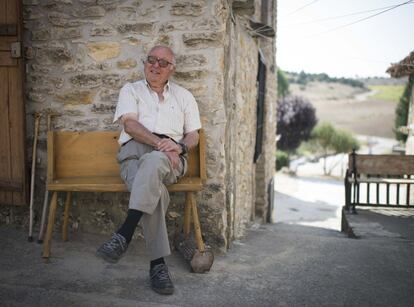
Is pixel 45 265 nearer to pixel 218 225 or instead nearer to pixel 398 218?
pixel 218 225

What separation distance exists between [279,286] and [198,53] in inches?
75.6

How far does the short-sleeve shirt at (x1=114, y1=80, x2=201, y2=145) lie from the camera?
301 cm

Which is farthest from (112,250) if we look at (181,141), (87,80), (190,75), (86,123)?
(87,80)

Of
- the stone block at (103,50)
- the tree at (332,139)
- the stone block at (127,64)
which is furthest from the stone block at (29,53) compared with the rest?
the tree at (332,139)

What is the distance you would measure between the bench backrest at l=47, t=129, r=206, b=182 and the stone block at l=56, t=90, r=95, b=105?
32 centimetres

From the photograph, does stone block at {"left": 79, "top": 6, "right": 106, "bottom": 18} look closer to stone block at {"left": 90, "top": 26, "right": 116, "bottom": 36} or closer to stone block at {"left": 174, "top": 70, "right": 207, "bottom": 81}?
stone block at {"left": 90, "top": 26, "right": 116, "bottom": 36}

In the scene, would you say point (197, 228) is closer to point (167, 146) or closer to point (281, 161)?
point (167, 146)

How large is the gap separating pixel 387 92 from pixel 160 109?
52959mm

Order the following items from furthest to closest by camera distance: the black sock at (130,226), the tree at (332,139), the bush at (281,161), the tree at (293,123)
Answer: the tree at (293,123)
the tree at (332,139)
the bush at (281,161)
the black sock at (130,226)

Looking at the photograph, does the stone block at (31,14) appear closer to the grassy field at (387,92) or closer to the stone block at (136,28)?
the stone block at (136,28)

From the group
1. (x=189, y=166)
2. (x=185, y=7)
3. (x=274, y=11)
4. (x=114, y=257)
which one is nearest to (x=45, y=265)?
(x=114, y=257)

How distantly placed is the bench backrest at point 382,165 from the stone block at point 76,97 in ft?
13.6

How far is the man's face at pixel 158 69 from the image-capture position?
3035 millimetres

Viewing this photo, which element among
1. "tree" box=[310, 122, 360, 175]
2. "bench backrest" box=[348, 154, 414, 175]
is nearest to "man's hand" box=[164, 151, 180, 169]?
"bench backrest" box=[348, 154, 414, 175]
